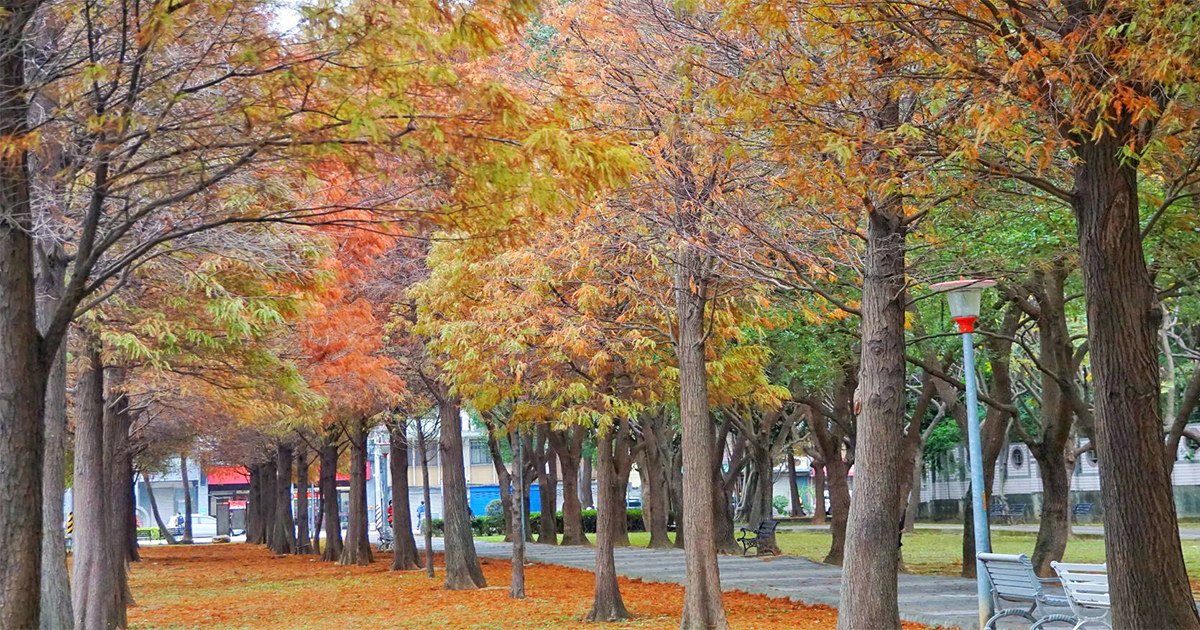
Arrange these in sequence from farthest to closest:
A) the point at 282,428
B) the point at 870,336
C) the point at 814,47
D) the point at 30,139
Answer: the point at 282,428, the point at 870,336, the point at 814,47, the point at 30,139

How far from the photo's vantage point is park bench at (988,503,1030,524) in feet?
166

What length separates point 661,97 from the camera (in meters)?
14.1

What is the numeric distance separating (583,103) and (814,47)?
307cm

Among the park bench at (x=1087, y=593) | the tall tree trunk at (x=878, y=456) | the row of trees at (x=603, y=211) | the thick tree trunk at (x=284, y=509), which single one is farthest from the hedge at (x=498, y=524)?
the tall tree trunk at (x=878, y=456)

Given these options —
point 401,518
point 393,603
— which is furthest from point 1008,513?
point 393,603

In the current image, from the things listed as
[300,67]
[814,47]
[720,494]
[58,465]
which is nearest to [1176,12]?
[814,47]

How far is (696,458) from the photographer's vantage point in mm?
15258

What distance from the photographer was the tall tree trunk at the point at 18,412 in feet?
22.1

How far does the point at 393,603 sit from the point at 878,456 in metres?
13.7

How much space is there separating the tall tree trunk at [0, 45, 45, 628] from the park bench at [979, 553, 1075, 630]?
371 inches

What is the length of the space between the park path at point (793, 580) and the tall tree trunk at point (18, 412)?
37.0 ft

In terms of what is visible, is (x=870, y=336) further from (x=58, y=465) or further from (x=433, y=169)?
(x=58, y=465)

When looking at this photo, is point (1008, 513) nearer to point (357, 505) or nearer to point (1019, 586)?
point (357, 505)

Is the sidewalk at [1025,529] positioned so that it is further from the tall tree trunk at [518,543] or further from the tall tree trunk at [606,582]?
the tall tree trunk at [606,582]
